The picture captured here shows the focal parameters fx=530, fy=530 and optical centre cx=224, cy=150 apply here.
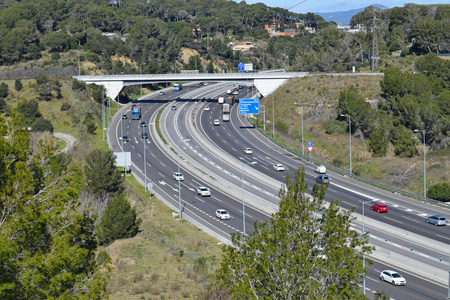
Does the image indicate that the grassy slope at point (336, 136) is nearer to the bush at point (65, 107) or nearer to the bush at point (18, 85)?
the bush at point (65, 107)

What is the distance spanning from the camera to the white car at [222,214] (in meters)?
62.1

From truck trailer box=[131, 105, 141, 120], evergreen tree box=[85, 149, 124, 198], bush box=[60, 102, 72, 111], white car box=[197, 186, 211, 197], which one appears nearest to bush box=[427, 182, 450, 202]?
white car box=[197, 186, 211, 197]

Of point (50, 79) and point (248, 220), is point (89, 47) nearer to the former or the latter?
point (50, 79)

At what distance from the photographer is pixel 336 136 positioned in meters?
98.0

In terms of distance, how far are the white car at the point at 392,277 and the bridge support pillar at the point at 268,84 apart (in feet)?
257

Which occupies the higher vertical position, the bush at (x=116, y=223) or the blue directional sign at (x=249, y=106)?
the blue directional sign at (x=249, y=106)

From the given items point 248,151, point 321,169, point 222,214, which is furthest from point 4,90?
point 222,214

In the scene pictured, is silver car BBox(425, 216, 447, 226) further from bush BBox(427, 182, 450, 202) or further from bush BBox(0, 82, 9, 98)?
bush BBox(0, 82, 9, 98)

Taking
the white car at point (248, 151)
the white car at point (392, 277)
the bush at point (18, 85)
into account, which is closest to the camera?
the white car at point (392, 277)

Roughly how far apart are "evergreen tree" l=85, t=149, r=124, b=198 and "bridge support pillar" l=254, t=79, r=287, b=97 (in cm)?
5916

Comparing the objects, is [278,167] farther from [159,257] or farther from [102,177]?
[159,257]

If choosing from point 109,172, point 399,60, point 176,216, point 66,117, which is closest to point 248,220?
point 176,216

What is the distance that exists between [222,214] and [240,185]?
13063mm

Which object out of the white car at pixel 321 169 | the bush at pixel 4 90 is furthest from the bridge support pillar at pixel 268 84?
the bush at pixel 4 90
